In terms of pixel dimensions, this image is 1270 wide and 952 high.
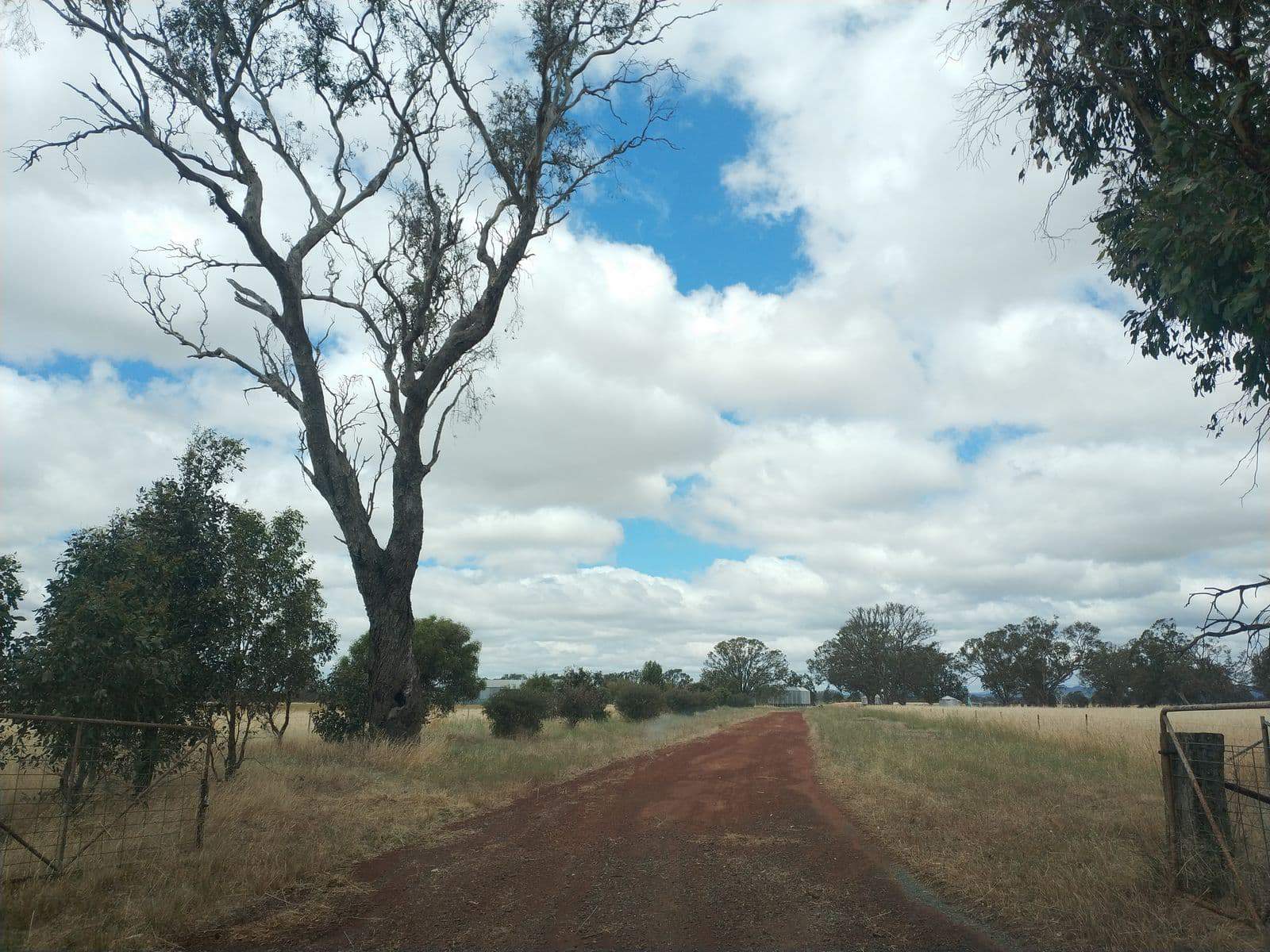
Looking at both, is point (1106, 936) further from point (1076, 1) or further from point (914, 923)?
point (1076, 1)

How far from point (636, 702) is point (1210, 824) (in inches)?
1272

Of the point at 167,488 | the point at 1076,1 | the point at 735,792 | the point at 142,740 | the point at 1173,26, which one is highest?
the point at 1076,1

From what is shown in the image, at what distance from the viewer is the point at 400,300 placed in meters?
18.0

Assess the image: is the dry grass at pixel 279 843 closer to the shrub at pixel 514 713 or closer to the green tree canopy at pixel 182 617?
the green tree canopy at pixel 182 617

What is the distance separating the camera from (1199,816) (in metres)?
6.54

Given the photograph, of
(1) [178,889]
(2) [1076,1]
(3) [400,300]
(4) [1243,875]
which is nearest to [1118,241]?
(2) [1076,1]

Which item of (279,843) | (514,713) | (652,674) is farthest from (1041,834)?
(652,674)

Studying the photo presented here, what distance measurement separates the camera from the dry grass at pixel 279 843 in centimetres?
590

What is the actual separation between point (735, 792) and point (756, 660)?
10355 cm

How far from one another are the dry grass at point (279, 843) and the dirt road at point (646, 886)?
1.93 ft

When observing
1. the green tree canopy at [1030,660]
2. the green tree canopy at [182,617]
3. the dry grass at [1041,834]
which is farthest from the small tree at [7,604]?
the green tree canopy at [1030,660]

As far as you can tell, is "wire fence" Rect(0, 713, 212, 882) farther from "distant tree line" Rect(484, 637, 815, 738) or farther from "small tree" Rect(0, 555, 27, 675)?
"distant tree line" Rect(484, 637, 815, 738)

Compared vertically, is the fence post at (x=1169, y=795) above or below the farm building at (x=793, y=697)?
above

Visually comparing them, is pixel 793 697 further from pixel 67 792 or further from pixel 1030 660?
pixel 67 792
